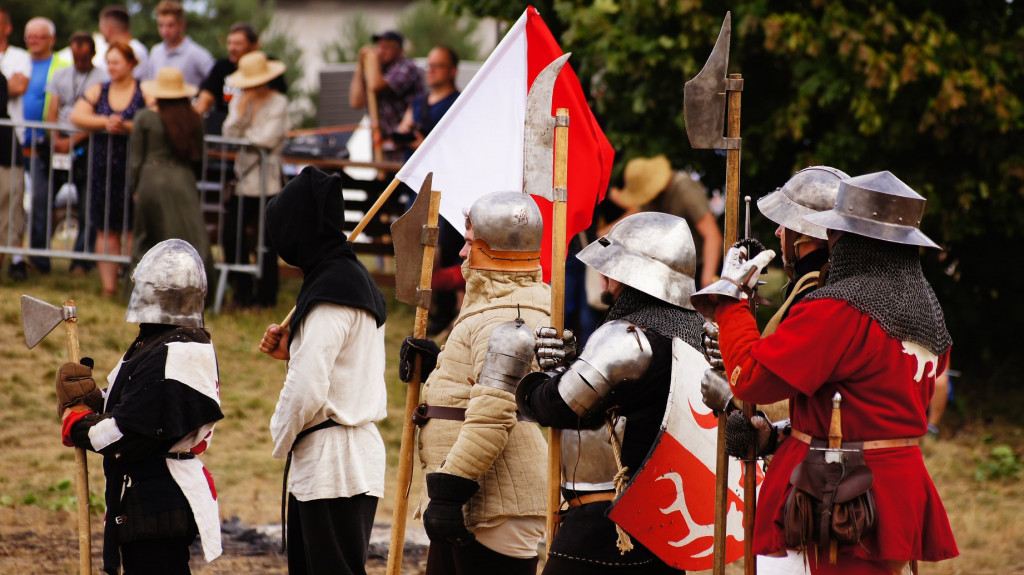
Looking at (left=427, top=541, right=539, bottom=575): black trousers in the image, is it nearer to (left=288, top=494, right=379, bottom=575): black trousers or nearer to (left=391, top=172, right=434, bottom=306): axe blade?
(left=288, top=494, right=379, bottom=575): black trousers

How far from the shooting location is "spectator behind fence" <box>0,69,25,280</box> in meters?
10.4

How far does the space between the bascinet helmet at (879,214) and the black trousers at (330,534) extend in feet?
6.64

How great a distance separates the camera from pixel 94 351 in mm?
9578

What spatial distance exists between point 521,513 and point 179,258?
4.84ft

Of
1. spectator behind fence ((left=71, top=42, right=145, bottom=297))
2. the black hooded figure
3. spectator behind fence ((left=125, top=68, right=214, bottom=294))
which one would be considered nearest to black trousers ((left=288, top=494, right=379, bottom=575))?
the black hooded figure

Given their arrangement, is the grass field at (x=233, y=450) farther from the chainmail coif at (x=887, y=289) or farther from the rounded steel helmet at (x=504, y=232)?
the chainmail coif at (x=887, y=289)

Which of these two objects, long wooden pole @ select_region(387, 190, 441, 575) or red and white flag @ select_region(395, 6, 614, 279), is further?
red and white flag @ select_region(395, 6, 614, 279)

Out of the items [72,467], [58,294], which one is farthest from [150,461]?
[58,294]

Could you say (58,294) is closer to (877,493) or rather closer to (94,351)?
(94,351)

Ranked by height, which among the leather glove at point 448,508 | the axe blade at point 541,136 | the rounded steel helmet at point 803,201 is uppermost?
the axe blade at point 541,136

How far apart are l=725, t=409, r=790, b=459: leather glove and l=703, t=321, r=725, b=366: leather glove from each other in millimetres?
173

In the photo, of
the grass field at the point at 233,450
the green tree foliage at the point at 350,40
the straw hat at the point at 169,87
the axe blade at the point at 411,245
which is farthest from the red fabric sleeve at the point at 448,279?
the green tree foliage at the point at 350,40

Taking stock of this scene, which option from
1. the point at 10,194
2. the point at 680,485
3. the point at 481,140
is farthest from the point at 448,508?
the point at 10,194

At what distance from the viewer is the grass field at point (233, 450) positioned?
23.9 ft
